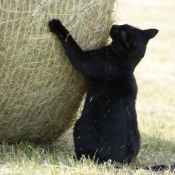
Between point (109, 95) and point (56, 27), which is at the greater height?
point (56, 27)

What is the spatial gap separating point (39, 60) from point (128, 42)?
82cm

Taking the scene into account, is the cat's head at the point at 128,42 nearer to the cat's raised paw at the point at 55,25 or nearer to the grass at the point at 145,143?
the grass at the point at 145,143

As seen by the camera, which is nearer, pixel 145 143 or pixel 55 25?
pixel 55 25

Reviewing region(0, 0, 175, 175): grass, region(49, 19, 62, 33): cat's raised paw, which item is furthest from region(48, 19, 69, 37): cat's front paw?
region(0, 0, 175, 175): grass

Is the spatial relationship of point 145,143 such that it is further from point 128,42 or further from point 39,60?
point 39,60

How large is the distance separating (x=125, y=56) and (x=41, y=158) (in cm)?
125

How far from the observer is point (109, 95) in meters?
4.20

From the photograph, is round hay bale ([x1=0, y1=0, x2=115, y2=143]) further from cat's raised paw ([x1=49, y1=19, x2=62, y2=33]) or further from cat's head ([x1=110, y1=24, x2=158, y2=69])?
cat's head ([x1=110, y1=24, x2=158, y2=69])

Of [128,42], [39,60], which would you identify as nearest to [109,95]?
[128,42]

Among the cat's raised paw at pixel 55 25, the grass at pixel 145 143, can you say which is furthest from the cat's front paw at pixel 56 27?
the grass at pixel 145 143

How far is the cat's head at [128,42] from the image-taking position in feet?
13.7

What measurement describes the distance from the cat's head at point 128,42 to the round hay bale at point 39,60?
0.62 ft

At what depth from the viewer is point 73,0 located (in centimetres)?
412

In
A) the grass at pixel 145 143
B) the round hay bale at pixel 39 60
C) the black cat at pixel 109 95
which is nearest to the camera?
the grass at pixel 145 143
